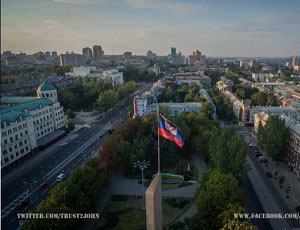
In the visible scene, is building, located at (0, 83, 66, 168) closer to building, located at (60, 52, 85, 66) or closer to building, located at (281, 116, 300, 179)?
building, located at (281, 116, 300, 179)

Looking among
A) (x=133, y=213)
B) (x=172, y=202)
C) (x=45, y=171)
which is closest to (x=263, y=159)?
(x=172, y=202)

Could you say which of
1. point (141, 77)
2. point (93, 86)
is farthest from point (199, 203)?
point (141, 77)

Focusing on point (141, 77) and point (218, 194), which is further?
point (141, 77)

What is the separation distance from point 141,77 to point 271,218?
12608cm

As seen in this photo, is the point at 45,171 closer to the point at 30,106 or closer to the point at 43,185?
the point at 43,185

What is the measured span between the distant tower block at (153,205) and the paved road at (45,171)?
716 inches

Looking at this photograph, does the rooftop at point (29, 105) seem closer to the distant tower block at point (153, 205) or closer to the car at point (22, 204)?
the car at point (22, 204)

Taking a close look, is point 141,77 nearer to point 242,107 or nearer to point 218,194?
point 242,107

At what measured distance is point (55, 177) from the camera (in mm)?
36344

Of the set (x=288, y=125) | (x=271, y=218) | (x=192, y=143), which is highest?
(x=288, y=125)

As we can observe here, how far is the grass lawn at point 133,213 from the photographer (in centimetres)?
2618

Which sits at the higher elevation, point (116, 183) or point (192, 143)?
point (192, 143)

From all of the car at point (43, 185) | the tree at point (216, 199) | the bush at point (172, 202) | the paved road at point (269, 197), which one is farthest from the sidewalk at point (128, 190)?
the car at point (43, 185)

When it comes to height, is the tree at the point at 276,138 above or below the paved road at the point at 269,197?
above
